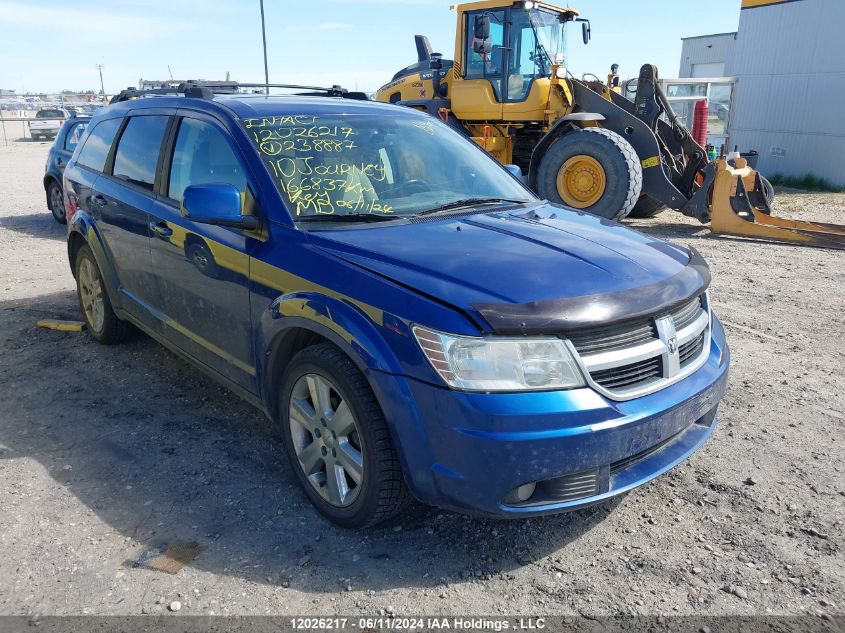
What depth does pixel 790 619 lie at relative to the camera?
248cm

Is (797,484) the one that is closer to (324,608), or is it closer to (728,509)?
(728,509)

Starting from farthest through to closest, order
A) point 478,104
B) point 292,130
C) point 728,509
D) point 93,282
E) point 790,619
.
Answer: point 478,104 < point 93,282 < point 292,130 < point 728,509 < point 790,619

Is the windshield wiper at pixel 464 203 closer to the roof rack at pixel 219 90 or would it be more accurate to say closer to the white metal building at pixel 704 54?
the roof rack at pixel 219 90

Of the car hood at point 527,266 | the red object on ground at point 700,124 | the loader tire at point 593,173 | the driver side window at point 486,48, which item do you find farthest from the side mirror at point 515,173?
the red object on ground at point 700,124

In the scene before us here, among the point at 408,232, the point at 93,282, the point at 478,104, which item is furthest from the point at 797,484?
the point at 478,104

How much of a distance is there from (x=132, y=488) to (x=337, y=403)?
124 cm

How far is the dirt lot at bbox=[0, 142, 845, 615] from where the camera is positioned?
8.60 feet

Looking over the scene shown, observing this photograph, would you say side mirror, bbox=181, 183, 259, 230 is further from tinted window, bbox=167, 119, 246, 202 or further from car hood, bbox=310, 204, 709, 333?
car hood, bbox=310, 204, 709, 333

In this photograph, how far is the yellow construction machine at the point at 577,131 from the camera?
30.9ft

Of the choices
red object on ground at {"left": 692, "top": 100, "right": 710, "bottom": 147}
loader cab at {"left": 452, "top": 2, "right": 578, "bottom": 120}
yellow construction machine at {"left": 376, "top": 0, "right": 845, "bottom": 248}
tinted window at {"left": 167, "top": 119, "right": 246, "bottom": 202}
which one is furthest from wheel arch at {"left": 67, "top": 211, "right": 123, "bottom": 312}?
red object on ground at {"left": 692, "top": 100, "right": 710, "bottom": 147}

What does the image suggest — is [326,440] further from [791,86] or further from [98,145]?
[791,86]

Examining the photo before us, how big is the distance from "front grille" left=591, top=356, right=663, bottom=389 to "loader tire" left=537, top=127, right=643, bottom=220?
6.79 m

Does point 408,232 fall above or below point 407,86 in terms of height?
below

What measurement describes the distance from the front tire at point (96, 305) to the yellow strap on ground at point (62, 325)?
0.26 metres
